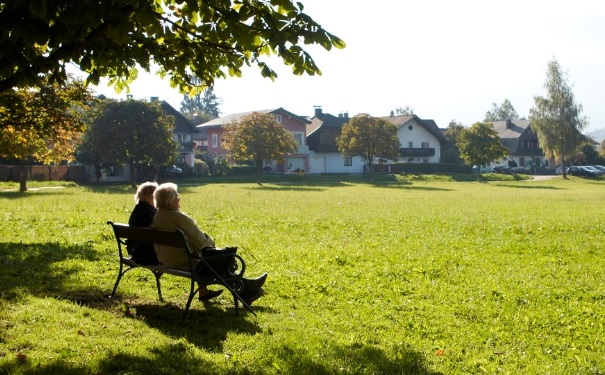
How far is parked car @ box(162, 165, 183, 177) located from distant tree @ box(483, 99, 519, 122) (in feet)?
359

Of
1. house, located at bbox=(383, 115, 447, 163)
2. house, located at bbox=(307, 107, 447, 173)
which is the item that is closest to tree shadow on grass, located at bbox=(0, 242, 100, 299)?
house, located at bbox=(307, 107, 447, 173)

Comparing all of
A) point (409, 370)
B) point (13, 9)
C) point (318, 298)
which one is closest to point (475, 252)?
point (318, 298)

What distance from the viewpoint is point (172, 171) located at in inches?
2773

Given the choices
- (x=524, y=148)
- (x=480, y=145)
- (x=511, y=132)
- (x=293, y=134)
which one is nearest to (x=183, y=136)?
(x=293, y=134)

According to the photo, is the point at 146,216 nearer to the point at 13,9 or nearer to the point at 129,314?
the point at 129,314

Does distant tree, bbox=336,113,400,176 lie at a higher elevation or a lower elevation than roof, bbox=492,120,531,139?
lower

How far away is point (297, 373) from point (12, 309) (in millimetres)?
3682

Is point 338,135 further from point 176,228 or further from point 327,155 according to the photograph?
point 176,228

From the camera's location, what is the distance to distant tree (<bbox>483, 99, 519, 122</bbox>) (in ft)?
538

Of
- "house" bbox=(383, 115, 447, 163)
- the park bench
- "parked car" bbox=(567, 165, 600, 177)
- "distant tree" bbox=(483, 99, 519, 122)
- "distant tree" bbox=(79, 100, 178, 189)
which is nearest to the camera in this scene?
the park bench

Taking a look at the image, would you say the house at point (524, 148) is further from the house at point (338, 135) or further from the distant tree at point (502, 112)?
the distant tree at point (502, 112)

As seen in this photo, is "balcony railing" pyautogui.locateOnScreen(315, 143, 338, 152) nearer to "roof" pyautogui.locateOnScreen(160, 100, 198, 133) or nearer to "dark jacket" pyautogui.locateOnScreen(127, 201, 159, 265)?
"roof" pyautogui.locateOnScreen(160, 100, 198, 133)

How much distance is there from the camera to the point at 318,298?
9898mm

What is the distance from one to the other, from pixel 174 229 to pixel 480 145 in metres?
72.6
